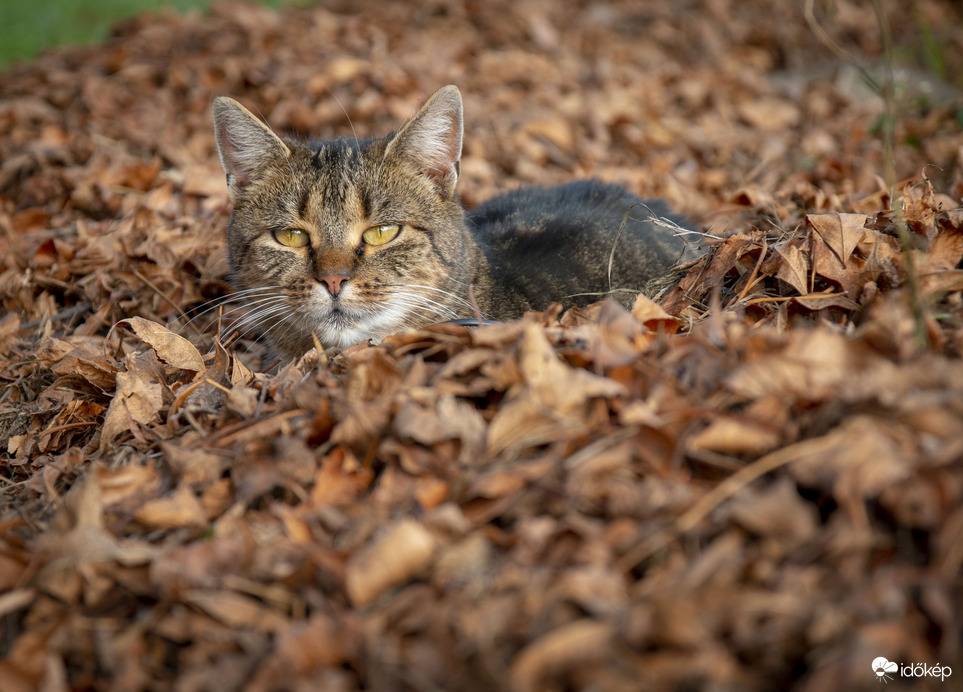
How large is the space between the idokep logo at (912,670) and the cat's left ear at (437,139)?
8.38 feet

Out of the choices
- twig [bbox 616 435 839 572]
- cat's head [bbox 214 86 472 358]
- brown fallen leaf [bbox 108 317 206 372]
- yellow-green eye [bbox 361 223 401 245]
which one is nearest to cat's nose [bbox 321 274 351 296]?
cat's head [bbox 214 86 472 358]

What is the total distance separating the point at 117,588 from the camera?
1820 mm

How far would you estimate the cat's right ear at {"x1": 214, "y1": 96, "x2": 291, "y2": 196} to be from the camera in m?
3.19

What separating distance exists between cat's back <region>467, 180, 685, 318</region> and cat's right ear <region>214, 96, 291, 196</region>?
977 mm

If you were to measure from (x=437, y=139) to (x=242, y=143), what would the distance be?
0.86 meters

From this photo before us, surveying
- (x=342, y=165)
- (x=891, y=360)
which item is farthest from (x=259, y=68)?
(x=891, y=360)

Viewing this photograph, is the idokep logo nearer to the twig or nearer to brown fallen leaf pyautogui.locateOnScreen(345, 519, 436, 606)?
the twig

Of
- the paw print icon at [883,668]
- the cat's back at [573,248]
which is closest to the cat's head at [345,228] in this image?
the cat's back at [573,248]

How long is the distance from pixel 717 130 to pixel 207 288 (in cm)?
413

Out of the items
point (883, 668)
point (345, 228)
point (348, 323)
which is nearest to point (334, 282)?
point (348, 323)

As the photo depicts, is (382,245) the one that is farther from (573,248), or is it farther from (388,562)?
(388,562)

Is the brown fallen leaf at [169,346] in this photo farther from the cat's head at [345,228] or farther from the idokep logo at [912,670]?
the idokep logo at [912,670]

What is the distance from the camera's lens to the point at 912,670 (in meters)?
1.41

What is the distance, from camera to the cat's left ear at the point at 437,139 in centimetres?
320
